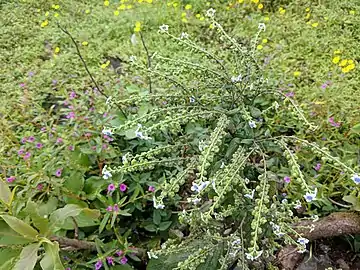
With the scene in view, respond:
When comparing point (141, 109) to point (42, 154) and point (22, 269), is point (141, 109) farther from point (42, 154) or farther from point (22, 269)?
point (22, 269)

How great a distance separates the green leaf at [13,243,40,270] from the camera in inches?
54.8

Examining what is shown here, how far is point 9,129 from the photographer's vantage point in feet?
9.04

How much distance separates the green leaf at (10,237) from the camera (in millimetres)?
1443

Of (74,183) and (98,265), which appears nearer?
(98,265)

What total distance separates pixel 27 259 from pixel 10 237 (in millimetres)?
96

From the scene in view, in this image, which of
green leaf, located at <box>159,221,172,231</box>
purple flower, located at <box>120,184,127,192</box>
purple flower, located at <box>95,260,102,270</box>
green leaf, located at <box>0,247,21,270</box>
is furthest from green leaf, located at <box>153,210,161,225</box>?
green leaf, located at <box>0,247,21,270</box>

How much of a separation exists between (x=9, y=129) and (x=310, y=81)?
6.25 ft

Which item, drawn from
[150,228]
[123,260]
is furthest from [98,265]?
[150,228]

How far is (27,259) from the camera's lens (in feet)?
4.62

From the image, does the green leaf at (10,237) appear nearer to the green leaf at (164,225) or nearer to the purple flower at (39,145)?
the green leaf at (164,225)

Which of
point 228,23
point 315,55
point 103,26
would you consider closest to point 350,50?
point 315,55

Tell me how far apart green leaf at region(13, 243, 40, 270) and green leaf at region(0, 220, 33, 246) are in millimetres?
26

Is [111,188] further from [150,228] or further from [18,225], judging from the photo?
[18,225]

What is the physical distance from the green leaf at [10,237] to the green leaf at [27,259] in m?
0.03
